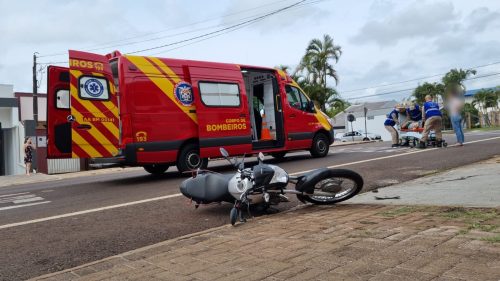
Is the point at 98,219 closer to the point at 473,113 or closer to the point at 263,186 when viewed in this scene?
the point at 263,186

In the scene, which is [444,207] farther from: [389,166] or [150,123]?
[150,123]

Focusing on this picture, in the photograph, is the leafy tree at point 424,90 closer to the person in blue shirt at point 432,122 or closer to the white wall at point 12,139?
the person in blue shirt at point 432,122

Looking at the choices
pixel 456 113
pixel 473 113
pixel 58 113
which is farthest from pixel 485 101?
pixel 58 113

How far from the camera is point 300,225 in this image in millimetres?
4633

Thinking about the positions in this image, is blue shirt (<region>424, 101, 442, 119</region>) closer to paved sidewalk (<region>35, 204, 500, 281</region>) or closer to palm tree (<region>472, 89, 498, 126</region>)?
paved sidewalk (<region>35, 204, 500, 281</region>)

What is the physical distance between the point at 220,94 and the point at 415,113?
7802 mm

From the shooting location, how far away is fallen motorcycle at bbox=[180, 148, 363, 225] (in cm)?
522

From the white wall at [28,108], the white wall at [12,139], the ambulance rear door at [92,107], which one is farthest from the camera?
the white wall at [28,108]

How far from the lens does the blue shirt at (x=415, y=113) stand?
15.2 m

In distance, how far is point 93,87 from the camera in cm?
937

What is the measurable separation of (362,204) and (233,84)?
20.5 ft

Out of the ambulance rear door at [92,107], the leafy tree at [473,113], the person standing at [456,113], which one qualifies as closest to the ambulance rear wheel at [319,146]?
the person standing at [456,113]

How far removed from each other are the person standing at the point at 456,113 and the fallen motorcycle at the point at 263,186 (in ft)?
31.4

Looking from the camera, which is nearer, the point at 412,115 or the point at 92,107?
the point at 92,107
